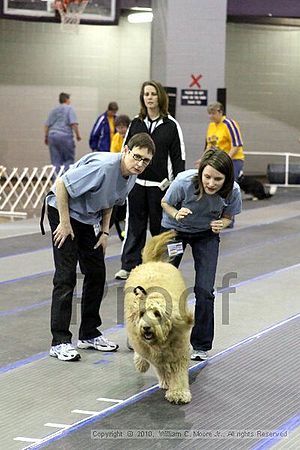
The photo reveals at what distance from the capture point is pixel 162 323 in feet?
14.7

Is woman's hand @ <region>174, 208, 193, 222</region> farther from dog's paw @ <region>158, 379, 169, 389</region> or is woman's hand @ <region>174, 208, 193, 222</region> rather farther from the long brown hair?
the long brown hair

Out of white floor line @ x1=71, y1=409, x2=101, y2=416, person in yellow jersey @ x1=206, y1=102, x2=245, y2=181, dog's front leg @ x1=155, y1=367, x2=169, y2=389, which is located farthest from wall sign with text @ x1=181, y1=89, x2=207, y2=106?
white floor line @ x1=71, y1=409, x2=101, y2=416

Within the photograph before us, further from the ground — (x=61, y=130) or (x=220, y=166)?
(x=220, y=166)

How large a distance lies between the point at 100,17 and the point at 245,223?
6070 mm

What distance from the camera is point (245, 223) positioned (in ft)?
40.4

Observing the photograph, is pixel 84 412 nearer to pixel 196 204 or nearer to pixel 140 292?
pixel 140 292

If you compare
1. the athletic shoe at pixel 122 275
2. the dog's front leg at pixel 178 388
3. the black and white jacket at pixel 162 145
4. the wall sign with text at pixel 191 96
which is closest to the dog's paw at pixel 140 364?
the dog's front leg at pixel 178 388

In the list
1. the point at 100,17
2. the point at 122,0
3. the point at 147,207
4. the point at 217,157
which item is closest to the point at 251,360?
the point at 217,157

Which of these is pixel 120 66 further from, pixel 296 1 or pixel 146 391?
pixel 146 391

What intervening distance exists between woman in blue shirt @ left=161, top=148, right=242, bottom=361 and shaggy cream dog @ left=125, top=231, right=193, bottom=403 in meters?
0.47

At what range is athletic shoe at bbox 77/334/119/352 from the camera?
5.81 metres

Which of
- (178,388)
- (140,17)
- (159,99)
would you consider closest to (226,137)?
(159,99)

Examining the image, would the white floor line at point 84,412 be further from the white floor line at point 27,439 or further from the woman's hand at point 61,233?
the woman's hand at point 61,233

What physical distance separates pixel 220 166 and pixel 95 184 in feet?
2.55
